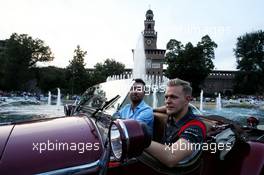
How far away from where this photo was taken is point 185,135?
2.17m

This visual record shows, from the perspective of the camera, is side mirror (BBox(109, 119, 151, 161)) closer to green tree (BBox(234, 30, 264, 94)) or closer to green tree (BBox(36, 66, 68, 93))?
green tree (BBox(36, 66, 68, 93))

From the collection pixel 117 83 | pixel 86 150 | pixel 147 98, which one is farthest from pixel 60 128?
pixel 147 98

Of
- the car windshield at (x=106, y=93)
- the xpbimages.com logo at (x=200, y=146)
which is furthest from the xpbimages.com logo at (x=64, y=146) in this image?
the car windshield at (x=106, y=93)

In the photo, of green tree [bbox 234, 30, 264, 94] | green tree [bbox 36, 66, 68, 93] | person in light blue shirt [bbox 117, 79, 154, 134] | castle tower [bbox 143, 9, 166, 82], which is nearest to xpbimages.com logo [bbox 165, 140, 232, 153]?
person in light blue shirt [bbox 117, 79, 154, 134]

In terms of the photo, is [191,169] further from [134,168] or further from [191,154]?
[134,168]

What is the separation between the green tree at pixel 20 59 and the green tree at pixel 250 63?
49277mm

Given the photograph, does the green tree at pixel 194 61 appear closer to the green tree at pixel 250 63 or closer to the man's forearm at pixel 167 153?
the green tree at pixel 250 63

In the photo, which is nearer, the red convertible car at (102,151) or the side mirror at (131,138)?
the side mirror at (131,138)

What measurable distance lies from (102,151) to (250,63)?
265 ft

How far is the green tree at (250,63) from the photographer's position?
252 feet

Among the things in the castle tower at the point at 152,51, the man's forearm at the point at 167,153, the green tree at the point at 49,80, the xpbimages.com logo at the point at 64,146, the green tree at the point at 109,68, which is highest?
the castle tower at the point at 152,51

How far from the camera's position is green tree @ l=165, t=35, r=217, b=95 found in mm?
71812

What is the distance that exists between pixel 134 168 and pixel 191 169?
421 mm

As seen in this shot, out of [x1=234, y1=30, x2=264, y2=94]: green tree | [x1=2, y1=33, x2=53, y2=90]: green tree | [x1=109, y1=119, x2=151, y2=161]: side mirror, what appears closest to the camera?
[x1=109, y1=119, x2=151, y2=161]: side mirror
